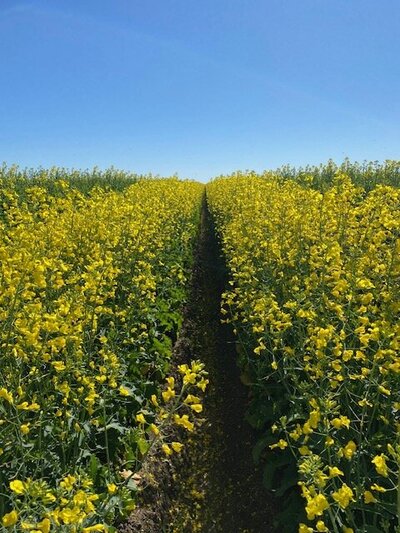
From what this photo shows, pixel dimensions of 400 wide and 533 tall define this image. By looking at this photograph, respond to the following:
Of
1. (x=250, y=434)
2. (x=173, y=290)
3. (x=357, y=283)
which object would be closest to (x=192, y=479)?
(x=250, y=434)

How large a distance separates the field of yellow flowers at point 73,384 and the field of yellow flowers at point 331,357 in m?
0.67

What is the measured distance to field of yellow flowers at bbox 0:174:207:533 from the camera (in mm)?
2350

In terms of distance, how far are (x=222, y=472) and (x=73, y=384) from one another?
75.1 inches

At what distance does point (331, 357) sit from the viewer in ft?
10.8

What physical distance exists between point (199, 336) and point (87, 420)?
394 centimetres

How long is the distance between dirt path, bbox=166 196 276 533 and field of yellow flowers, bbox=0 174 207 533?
365 millimetres

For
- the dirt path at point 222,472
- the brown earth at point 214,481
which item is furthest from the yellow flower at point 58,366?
the dirt path at point 222,472

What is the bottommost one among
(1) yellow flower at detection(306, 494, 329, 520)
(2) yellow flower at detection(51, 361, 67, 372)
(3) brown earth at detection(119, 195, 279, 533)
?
(3) brown earth at detection(119, 195, 279, 533)

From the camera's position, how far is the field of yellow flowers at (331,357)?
8.14ft

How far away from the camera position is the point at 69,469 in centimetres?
311

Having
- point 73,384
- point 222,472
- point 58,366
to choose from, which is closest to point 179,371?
point 222,472

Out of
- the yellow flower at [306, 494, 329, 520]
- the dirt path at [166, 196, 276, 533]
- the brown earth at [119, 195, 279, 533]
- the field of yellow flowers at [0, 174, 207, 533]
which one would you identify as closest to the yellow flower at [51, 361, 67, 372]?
the field of yellow flowers at [0, 174, 207, 533]

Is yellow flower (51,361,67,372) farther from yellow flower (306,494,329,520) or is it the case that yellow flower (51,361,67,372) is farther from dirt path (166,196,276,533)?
dirt path (166,196,276,533)

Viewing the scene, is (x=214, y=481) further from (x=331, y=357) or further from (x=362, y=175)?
(x=362, y=175)
